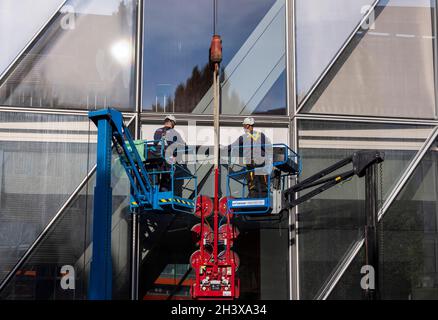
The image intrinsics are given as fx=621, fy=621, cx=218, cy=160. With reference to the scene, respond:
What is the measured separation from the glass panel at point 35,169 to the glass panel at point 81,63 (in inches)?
15.8

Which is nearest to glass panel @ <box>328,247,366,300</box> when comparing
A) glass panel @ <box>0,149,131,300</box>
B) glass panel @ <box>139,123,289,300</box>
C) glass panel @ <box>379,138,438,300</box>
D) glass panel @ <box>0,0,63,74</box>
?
glass panel @ <box>379,138,438,300</box>

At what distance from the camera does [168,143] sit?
12.3 meters

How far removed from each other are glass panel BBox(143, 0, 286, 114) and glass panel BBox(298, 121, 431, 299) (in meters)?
1.16

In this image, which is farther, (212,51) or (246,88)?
(246,88)

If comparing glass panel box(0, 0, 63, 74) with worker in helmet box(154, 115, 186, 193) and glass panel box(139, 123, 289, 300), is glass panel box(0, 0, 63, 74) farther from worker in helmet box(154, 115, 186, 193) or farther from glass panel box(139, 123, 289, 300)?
worker in helmet box(154, 115, 186, 193)

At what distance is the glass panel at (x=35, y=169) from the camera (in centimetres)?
1195

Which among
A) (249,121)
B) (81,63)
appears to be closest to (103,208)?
(249,121)

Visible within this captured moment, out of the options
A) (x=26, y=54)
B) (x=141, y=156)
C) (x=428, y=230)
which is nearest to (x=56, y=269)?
(x=141, y=156)

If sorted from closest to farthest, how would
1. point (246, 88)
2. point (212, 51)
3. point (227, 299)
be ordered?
point (227, 299) → point (212, 51) → point (246, 88)

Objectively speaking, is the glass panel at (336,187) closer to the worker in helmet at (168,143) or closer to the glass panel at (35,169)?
the worker in helmet at (168,143)

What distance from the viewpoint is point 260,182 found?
11.9 m

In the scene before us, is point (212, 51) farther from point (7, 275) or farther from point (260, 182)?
point (7, 275)

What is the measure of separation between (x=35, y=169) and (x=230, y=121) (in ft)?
13.4

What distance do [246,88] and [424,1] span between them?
442 centimetres
